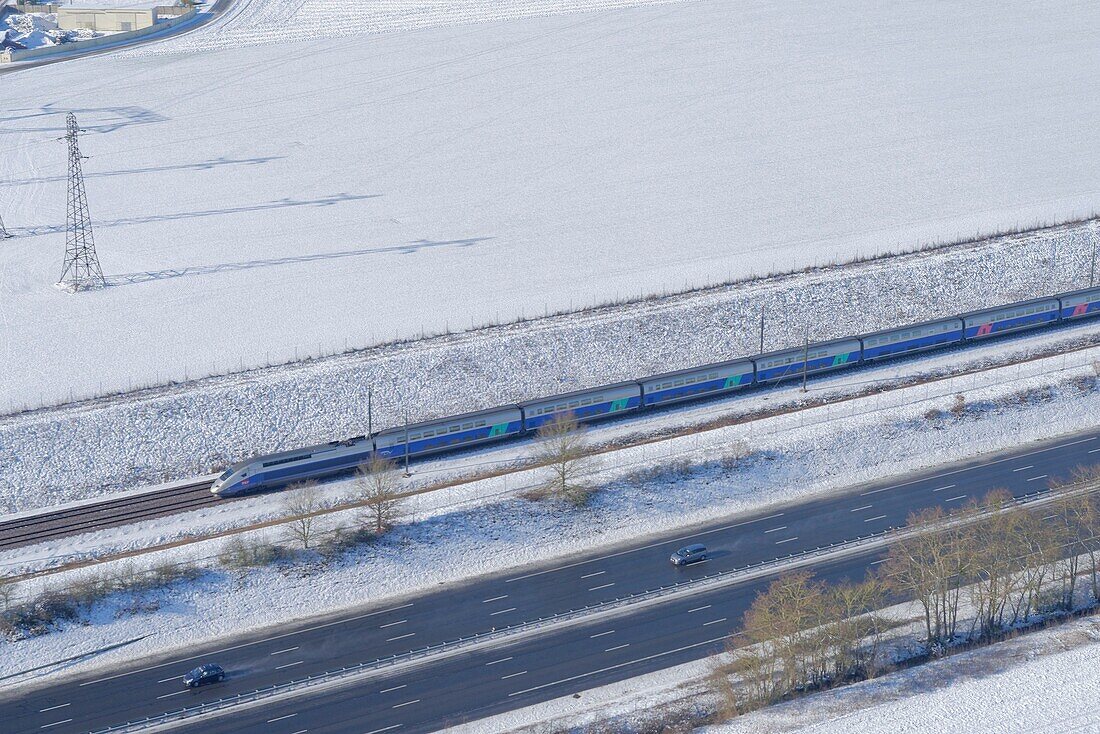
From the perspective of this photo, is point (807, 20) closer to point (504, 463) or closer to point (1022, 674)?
point (504, 463)

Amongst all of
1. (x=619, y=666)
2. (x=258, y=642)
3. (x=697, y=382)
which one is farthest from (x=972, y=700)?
(x=258, y=642)

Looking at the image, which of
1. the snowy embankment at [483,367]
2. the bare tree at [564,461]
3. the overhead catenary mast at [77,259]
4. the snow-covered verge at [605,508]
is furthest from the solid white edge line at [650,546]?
the overhead catenary mast at [77,259]

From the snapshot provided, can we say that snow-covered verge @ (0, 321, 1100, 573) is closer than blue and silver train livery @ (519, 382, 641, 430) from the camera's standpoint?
Yes

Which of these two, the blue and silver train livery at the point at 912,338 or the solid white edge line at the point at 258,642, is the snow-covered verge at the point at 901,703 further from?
the blue and silver train livery at the point at 912,338

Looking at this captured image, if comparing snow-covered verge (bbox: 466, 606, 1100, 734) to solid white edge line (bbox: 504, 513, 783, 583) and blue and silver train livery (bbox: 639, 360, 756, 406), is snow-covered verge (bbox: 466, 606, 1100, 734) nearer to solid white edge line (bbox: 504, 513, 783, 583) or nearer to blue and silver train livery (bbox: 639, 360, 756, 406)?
solid white edge line (bbox: 504, 513, 783, 583)

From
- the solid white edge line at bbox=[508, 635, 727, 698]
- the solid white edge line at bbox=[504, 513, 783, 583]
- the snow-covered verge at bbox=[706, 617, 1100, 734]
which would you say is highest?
the solid white edge line at bbox=[504, 513, 783, 583]

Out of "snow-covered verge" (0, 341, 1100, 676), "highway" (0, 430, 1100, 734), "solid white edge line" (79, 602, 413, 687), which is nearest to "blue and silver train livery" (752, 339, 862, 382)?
"snow-covered verge" (0, 341, 1100, 676)

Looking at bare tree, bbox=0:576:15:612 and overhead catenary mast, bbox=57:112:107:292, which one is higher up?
overhead catenary mast, bbox=57:112:107:292
